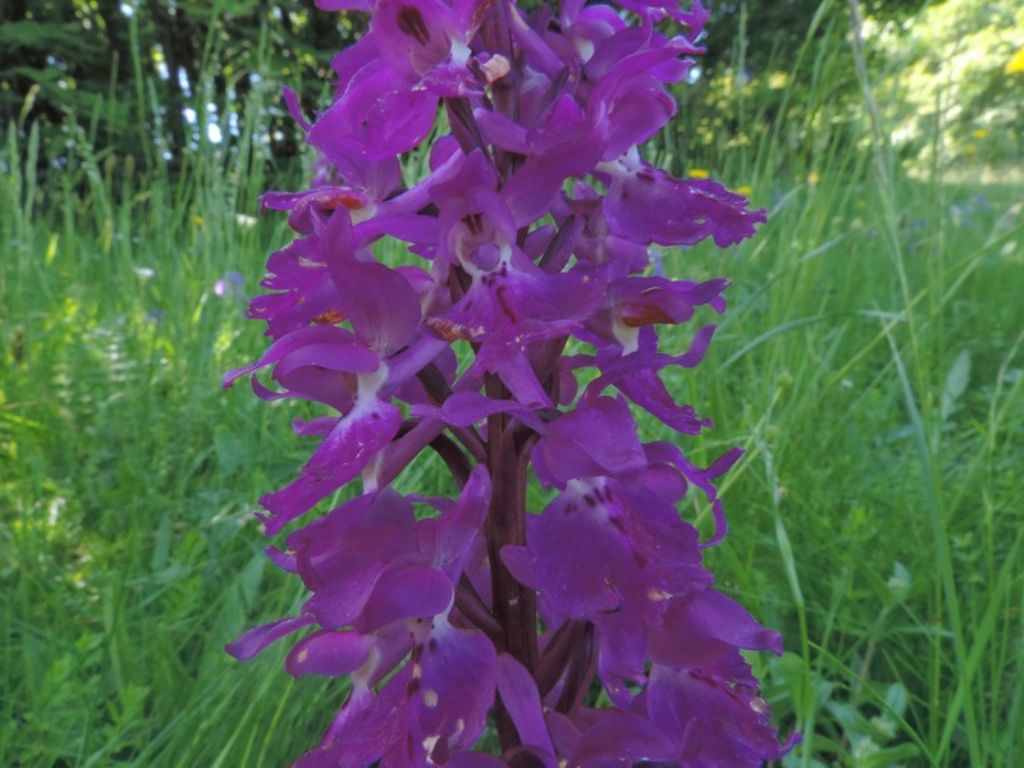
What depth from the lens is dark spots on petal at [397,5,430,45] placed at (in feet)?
1.93

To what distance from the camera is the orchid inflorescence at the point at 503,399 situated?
57 cm

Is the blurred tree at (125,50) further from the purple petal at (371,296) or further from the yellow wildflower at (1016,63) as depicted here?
the purple petal at (371,296)

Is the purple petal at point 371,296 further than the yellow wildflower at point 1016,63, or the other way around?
the yellow wildflower at point 1016,63

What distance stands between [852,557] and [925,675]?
17 centimetres

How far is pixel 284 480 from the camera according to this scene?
1.55 m

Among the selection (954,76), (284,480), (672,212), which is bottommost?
(284,480)

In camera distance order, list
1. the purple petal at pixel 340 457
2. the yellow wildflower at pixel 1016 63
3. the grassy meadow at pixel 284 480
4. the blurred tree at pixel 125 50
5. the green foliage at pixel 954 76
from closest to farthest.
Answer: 1. the purple petal at pixel 340 457
2. the grassy meadow at pixel 284 480
3. the green foliage at pixel 954 76
4. the yellow wildflower at pixel 1016 63
5. the blurred tree at pixel 125 50

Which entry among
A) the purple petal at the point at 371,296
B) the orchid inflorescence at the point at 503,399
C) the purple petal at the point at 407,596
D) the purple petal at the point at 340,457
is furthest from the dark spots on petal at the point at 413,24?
the purple petal at the point at 407,596

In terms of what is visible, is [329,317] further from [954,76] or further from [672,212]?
[954,76]

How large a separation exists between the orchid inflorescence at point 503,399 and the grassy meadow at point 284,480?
0.69 feet

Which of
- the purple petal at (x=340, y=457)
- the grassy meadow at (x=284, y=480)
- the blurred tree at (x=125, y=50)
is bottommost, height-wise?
the grassy meadow at (x=284, y=480)

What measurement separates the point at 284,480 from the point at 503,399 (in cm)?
104

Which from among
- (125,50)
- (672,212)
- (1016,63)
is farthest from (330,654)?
(125,50)

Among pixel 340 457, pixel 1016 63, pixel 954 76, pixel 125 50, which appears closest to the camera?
pixel 340 457
